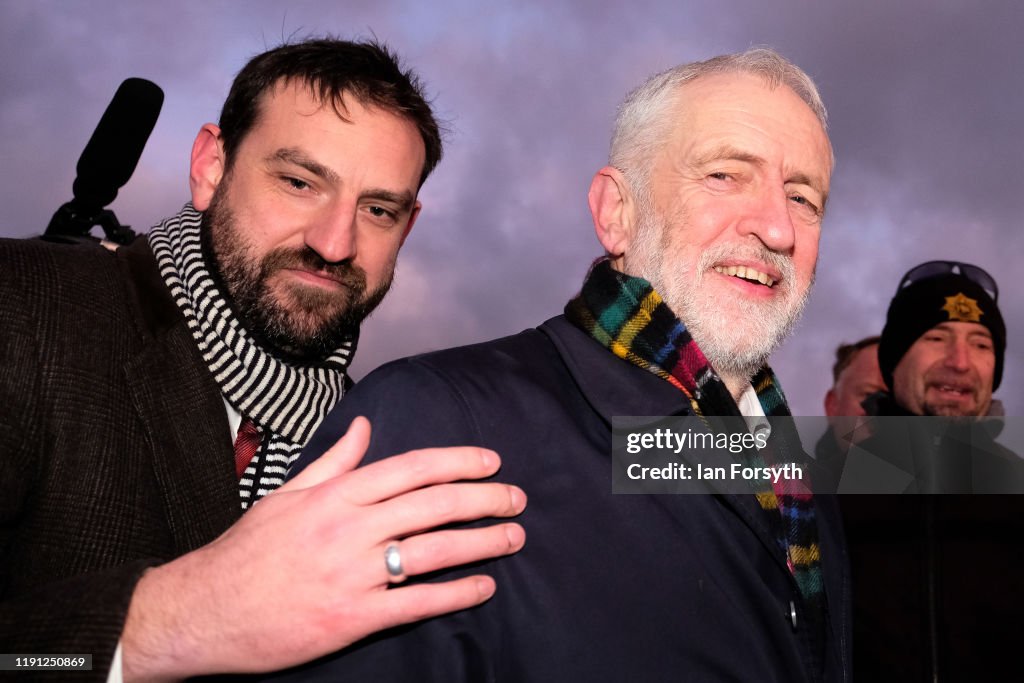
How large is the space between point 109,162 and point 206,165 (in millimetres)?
356

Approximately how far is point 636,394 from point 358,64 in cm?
188

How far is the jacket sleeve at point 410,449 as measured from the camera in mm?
1591

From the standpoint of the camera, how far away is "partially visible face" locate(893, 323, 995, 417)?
13.8 ft

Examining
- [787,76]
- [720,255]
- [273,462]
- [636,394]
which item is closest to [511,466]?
[636,394]

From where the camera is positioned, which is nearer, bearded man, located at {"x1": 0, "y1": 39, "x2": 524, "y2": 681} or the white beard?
bearded man, located at {"x1": 0, "y1": 39, "x2": 524, "y2": 681}

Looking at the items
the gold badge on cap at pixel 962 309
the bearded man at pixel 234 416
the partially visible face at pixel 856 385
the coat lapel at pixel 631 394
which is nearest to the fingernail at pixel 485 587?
the bearded man at pixel 234 416

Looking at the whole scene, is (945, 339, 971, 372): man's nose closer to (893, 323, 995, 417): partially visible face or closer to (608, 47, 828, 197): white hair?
(893, 323, 995, 417): partially visible face

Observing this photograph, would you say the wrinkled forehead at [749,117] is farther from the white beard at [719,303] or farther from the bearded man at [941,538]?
the bearded man at [941,538]

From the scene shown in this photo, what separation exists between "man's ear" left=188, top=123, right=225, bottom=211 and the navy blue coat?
65.4 inches

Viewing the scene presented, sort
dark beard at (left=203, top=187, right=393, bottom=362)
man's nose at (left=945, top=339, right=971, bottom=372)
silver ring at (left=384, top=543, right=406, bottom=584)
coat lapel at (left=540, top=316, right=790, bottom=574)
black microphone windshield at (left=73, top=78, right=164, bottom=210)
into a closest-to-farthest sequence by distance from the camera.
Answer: silver ring at (left=384, top=543, right=406, bottom=584)
coat lapel at (left=540, top=316, right=790, bottom=574)
dark beard at (left=203, top=187, right=393, bottom=362)
black microphone windshield at (left=73, top=78, right=164, bottom=210)
man's nose at (left=945, top=339, right=971, bottom=372)

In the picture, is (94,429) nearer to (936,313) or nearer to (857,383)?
(936,313)

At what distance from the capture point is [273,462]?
262 centimetres

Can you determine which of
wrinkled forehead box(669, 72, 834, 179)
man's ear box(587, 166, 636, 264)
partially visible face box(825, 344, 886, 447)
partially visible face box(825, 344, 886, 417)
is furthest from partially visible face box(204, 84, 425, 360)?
partially visible face box(825, 344, 886, 417)

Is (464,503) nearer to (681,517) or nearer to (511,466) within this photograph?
(511,466)
